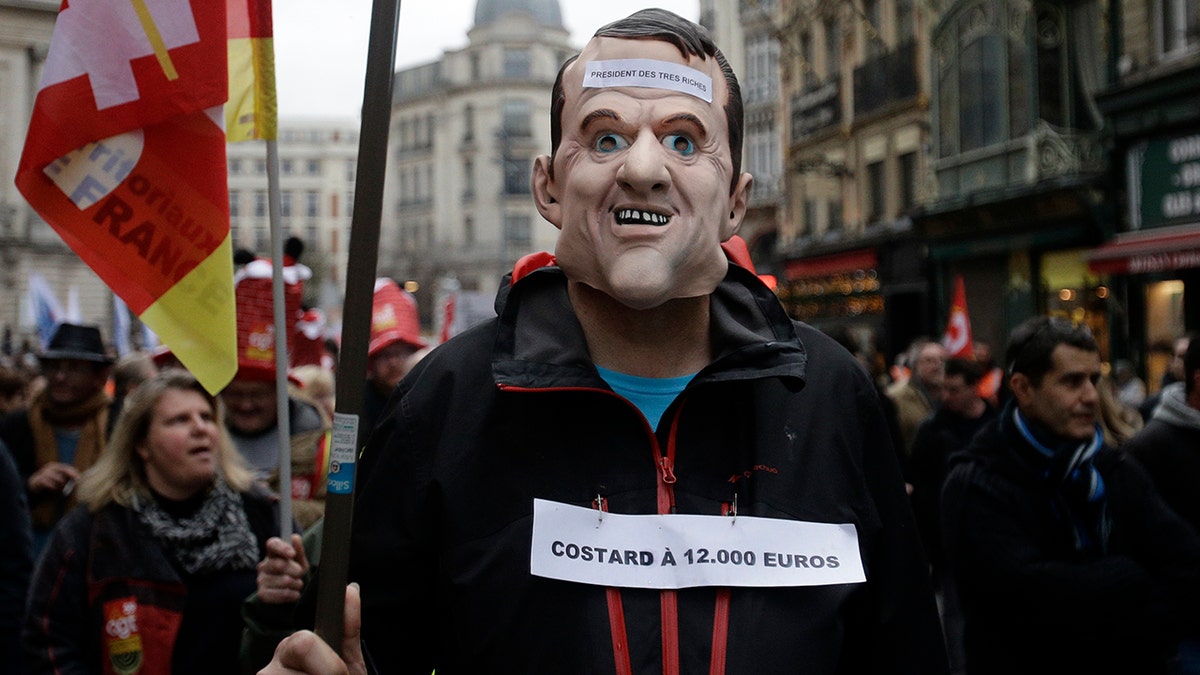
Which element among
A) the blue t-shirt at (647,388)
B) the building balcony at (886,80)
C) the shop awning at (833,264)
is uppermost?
the building balcony at (886,80)

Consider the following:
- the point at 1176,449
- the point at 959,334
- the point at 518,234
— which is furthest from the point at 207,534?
the point at 518,234

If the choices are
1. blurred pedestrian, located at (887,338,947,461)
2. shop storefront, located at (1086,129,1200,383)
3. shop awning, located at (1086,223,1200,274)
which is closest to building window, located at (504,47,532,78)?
shop storefront, located at (1086,129,1200,383)

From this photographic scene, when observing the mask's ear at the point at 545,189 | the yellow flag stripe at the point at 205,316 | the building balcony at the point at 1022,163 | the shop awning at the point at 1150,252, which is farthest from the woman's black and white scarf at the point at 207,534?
the building balcony at the point at 1022,163

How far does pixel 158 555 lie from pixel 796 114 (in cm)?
2492

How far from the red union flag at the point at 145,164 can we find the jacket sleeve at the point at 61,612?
990mm

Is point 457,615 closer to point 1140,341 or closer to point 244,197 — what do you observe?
point 1140,341

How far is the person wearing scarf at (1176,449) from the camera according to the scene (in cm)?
405

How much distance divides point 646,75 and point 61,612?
2422 millimetres

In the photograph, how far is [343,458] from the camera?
1.78 m

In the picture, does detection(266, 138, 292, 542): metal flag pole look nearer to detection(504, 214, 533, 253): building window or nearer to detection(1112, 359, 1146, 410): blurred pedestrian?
detection(1112, 359, 1146, 410): blurred pedestrian

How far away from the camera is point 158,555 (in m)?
3.45

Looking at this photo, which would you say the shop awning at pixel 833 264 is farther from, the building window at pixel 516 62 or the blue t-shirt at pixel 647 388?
the building window at pixel 516 62

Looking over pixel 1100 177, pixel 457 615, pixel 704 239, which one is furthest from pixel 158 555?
pixel 1100 177

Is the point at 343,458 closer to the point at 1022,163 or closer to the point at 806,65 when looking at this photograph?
the point at 1022,163
